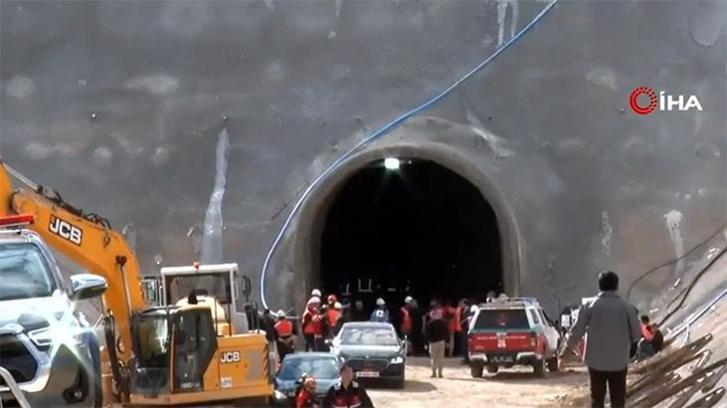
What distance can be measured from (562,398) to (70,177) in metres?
14.6

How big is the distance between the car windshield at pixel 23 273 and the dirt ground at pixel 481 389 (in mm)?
10932

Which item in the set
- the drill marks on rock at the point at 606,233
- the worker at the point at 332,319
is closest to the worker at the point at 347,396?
the worker at the point at 332,319

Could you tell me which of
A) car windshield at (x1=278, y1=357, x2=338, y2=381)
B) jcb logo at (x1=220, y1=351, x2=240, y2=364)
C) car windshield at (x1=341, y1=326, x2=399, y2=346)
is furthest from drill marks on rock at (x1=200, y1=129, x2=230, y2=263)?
jcb logo at (x1=220, y1=351, x2=240, y2=364)

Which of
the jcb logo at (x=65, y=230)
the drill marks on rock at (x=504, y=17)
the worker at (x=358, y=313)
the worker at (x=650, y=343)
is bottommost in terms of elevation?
the worker at (x=650, y=343)

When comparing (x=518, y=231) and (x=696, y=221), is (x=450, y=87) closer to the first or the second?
(x=518, y=231)

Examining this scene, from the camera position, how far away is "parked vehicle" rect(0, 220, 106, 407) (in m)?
10.8

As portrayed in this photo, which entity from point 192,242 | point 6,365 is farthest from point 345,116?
point 6,365

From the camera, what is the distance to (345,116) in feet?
102

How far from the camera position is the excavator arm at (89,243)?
16625mm

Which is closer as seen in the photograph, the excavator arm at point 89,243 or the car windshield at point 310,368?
the excavator arm at point 89,243

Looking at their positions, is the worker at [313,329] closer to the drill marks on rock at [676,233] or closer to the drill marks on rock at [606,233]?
the drill marks on rock at [606,233]

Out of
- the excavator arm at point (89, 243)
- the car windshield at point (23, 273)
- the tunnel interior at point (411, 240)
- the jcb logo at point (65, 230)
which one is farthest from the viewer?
the tunnel interior at point (411, 240)

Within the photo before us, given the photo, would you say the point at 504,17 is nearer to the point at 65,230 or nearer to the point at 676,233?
the point at 676,233

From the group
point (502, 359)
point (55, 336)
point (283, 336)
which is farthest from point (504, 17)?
point (55, 336)
